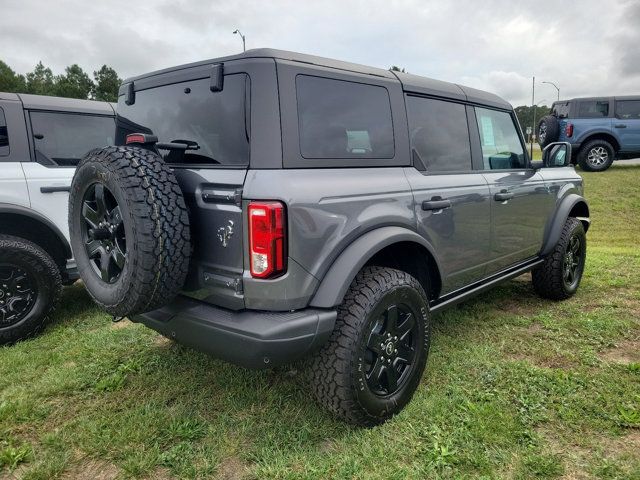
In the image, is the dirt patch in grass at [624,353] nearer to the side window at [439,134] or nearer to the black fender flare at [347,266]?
the side window at [439,134]

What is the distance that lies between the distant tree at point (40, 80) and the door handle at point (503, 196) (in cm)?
5120

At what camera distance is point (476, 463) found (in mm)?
2113

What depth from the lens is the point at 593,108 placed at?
12641 mm

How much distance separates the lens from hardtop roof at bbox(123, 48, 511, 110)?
2.15m

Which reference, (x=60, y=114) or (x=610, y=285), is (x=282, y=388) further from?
(x=610, y=285)

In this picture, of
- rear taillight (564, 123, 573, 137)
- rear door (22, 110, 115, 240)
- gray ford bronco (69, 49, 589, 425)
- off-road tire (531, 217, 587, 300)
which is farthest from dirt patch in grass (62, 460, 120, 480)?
rear taillight (564, 123, 573, 137)

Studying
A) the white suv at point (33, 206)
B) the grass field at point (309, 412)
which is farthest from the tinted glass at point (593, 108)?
the white suv at point (33, 206)

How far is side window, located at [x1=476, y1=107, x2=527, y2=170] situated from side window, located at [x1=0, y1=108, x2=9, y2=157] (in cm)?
374

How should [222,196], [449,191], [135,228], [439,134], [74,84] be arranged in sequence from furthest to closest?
[74,84]
[439,134]
[449,191]
[222,196]
[135,228]

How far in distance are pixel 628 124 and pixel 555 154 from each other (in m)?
10.8

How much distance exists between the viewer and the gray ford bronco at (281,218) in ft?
6.69

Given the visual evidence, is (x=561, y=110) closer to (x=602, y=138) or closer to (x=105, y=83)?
(x=602, y=138)

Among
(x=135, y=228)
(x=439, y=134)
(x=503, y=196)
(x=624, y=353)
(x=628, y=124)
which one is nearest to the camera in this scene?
(x=135, y=228)

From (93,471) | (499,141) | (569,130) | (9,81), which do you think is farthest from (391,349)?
(9,81)
